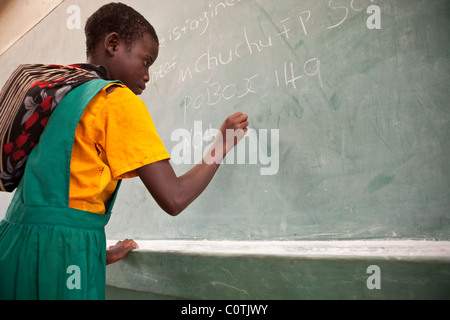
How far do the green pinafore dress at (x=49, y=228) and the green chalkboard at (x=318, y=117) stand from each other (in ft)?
1.45

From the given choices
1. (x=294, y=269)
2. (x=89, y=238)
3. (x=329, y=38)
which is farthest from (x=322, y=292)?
(x=329, y=38)

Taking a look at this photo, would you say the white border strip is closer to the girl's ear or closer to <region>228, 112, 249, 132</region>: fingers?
<region>228, 112, 249, 132</region>: fingers

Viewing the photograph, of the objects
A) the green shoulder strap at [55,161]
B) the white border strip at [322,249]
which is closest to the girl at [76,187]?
the green shoulder strap at [55,161]

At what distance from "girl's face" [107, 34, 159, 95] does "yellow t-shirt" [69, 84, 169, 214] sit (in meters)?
0.16

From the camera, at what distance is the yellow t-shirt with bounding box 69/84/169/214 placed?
0.66 metres

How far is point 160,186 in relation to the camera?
68 cm

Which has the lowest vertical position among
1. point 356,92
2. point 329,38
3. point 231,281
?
point 231,281

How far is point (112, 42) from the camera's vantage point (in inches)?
32.5

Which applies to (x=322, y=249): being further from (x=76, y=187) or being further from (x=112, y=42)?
(x=112, y=42)

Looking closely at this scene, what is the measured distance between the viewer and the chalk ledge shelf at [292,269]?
0.62 metres

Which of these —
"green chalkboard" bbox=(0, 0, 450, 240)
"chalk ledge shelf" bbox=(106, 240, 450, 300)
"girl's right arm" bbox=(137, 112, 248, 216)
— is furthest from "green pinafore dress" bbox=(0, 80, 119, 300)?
"green chalkboard" bbox=(0, 0, 450, 240)

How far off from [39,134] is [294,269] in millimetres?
608

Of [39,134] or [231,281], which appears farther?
[231,281]
